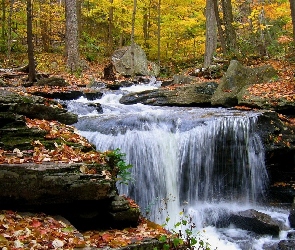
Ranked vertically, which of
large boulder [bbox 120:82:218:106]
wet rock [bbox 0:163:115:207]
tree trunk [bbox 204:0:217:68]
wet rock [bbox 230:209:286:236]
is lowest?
wet rock [bbox 230:209:286:236]

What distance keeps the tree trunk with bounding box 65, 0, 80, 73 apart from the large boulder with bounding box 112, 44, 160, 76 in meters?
2.80

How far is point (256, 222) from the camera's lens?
7.28 meters

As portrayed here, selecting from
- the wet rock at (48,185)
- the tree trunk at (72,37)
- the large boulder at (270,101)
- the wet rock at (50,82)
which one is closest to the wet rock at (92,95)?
the wet rock at (50,82)

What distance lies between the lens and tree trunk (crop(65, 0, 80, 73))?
17812 mm

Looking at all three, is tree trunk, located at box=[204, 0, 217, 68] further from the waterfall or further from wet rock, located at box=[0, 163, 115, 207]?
wet rock, located at box=[0, 163, 115, 207]

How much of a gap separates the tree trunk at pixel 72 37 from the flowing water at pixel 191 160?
30.2 feet

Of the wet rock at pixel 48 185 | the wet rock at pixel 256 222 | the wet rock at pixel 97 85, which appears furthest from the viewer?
the wet rock at pixel 97 85

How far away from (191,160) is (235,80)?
5396 mm

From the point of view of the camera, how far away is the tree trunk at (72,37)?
17812mm

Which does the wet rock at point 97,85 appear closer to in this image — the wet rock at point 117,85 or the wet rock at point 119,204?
the wet rock at point 117,85

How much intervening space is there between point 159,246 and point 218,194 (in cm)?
463

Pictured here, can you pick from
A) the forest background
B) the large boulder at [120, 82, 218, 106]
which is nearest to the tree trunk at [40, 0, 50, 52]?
the forest background

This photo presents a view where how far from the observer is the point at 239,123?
30.3ft

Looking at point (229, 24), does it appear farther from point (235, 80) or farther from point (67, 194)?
point (67, 194)
